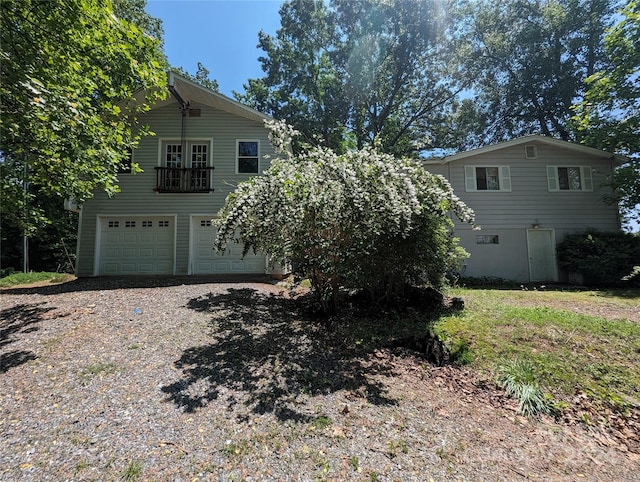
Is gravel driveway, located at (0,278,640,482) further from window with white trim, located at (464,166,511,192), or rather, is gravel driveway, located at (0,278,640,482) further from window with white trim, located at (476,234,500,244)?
window with white trim, located at (464,166,511,192)

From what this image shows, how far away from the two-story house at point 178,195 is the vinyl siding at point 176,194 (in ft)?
0.10

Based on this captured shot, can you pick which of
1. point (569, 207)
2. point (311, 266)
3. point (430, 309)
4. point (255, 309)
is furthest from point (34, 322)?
point (569, 207)

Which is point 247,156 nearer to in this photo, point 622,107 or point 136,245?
point 136,245

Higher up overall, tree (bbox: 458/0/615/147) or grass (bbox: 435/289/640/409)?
tree (bbox: 458/0/615/147)

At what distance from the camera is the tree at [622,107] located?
1151 centimetres

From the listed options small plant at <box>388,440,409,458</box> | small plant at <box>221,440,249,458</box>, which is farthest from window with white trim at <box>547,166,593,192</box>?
small plant at <box>221,440,249,458</box>

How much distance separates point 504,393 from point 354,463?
235 centimetres

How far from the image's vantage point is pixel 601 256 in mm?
11125

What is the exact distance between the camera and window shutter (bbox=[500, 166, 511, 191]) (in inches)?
507

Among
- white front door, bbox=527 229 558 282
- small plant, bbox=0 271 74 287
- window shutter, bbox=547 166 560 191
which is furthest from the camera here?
window shutter, bbox=547 166 560 191

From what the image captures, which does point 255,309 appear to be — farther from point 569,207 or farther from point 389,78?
point 389,78

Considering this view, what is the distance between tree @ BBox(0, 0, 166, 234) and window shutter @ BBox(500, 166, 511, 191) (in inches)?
497

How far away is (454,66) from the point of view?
20.2m

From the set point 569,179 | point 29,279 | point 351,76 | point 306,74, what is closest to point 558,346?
point 569,179
